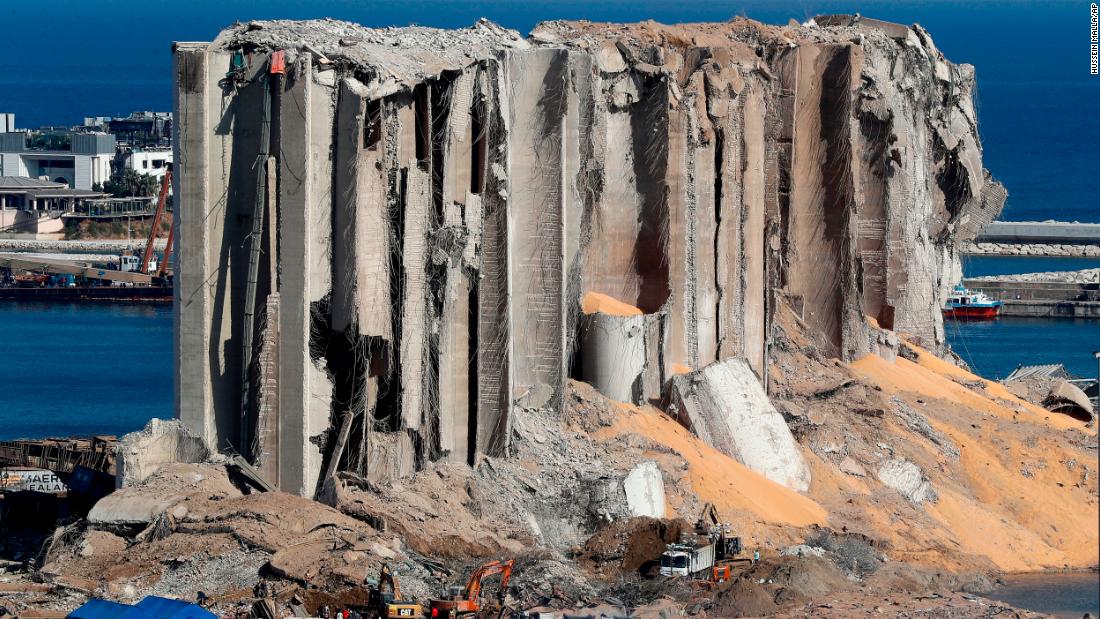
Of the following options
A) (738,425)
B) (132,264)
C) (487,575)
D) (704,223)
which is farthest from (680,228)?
(132,264)

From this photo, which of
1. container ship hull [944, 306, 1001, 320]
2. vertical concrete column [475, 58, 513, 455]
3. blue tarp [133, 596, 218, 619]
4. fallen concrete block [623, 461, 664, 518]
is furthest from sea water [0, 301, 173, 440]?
blue tarp [133, 596, 218, 619]

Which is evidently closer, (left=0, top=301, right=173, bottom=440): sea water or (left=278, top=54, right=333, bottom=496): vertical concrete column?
(left=278, top=54, right=333, bottom=496): vertical concrete column

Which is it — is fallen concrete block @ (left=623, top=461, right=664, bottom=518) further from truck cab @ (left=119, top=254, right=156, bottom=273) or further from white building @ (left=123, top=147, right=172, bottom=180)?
white building @ (left=123, top=147, right=172, bottom=180)

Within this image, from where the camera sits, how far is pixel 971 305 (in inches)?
3265

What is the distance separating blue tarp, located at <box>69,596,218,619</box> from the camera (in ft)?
76.9

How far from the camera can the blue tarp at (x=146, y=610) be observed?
76.9 feet

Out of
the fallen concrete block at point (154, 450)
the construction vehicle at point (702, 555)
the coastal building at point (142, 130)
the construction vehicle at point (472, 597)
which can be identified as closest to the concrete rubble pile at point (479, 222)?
the fallen concrete block at point (154, 450)

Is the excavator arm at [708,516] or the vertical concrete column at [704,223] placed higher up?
the vertical concrete column at [704,223]

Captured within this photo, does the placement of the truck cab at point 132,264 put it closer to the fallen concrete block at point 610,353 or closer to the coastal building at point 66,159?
the coastal building at point 66,159

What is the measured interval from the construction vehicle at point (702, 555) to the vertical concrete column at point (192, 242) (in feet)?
18.6

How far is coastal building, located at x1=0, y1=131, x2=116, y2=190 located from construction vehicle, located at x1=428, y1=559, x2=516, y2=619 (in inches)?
3418

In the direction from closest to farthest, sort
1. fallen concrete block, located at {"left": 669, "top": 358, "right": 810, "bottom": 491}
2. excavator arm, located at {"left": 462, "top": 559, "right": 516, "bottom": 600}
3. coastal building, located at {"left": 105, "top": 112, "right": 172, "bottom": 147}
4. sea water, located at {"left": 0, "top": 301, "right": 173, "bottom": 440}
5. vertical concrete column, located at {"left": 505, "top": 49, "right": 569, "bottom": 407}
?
excavator arm, located at {"left": 462, "top": 559, "right": 516, "bottom": 600}
vertical concrete column, located at {"left": 505, "top": 49, "right": 569, "bottom": 407}
fallen concrete block, located at {"left": 669, "top": 358, "right": 810, "bottom": 491}
sea water, located at {"left": 0, "top": 301, "right": 173, "bottom": 440}
coastal building, located at {"left": 105, "top": 112, "right": 172, "bottom": 147}

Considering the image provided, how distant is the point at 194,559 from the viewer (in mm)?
25781

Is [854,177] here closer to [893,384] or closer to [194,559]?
[893,384]
